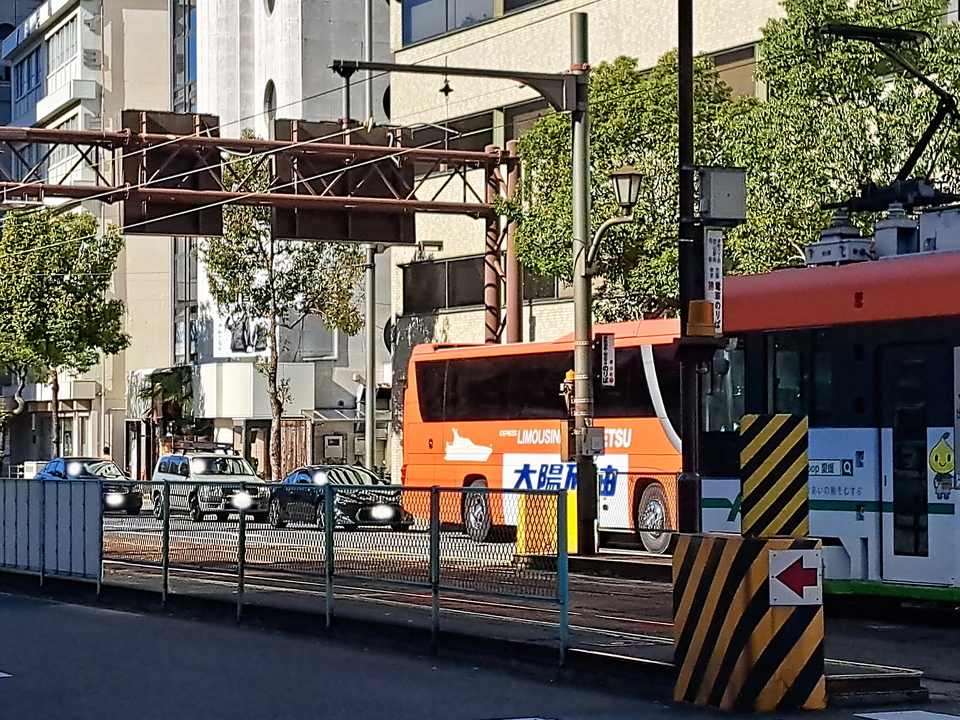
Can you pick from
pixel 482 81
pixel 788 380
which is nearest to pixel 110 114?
pixel 482 81

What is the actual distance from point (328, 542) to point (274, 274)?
33.6 meters

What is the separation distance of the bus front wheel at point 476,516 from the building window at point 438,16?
1323 inches

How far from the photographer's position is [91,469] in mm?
48500

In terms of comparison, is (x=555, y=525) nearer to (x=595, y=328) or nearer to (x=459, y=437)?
(x=595, y=328)

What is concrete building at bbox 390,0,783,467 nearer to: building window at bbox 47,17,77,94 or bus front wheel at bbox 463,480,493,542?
bus front wheel at bbox 463,480,493,542

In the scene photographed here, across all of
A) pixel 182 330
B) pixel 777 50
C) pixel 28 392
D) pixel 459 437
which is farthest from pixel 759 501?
pixel 28 392

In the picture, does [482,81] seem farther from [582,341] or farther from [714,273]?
[714,273]

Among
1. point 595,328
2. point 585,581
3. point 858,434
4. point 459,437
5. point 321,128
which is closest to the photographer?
point 858,434

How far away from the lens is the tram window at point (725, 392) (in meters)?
20.8

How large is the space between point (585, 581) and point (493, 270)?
2149cm

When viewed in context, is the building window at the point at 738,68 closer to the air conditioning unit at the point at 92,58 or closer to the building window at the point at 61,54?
the air conditioning unit at the point at 92,58

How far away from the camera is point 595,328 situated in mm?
29453

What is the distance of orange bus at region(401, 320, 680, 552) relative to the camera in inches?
1091

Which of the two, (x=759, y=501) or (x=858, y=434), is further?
(x=858, y=434)
